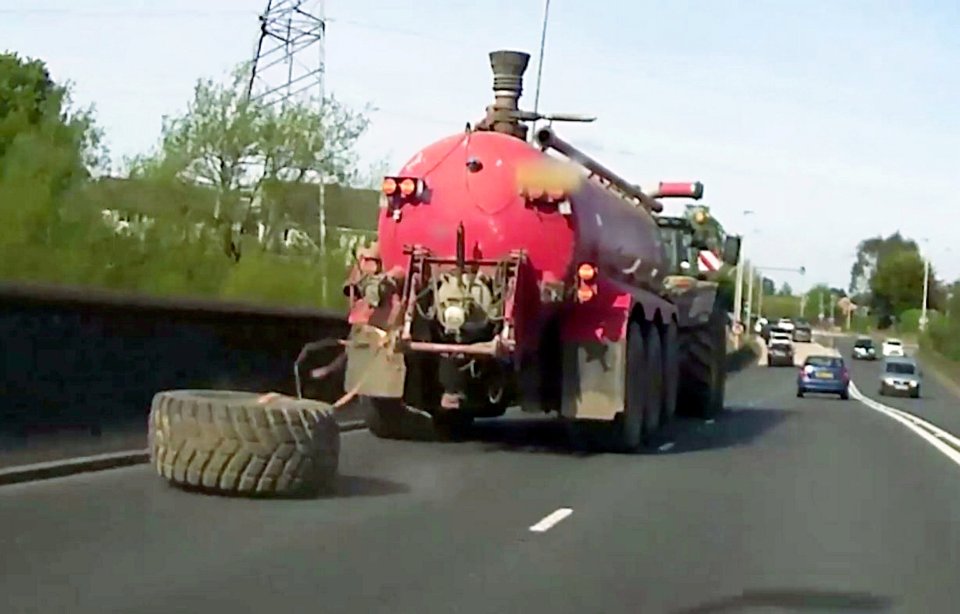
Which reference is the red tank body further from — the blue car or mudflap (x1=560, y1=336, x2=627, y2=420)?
the blue car

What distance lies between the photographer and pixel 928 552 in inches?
543

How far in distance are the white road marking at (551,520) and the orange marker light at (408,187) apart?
6405 mm

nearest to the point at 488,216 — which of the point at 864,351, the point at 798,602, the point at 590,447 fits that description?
the point at 590,447

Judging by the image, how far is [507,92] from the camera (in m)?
22.7

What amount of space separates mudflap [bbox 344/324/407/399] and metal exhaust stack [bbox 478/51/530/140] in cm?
321

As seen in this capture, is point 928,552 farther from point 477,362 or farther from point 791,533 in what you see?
point 477,362

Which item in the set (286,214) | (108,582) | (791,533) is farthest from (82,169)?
(108,582)

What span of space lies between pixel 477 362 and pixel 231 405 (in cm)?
683

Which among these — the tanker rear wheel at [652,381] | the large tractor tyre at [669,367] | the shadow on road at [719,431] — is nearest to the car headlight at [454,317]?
the tanker rear wheel at [652,381]

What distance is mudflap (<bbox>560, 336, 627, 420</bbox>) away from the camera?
21.1m

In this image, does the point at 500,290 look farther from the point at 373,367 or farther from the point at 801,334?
the point at 801,334

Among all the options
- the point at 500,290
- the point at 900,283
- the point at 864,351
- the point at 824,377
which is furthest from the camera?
the point at 900,283

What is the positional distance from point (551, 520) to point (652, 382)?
9.55m

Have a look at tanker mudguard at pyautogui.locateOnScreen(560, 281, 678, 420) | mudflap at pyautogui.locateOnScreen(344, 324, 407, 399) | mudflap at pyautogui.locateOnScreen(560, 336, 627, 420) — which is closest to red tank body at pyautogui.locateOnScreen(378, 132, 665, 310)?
tanker mudguard at pyautogui.locateOnScreen(560, 281, 678, 420)
